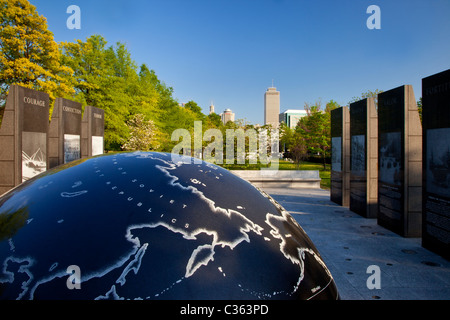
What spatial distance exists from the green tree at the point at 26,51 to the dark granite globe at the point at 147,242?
21.4 m

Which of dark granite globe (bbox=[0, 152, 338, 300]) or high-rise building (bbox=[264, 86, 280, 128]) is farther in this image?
high-rise building (bbox=[264, 86, 280, 128])

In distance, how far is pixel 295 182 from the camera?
18.1 metres

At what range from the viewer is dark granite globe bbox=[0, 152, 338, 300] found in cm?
121

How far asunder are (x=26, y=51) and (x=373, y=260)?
25.6 meters

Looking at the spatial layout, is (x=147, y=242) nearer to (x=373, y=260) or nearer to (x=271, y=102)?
(x=373, y=260)

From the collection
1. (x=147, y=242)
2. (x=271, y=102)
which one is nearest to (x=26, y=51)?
(x=147, y=242)

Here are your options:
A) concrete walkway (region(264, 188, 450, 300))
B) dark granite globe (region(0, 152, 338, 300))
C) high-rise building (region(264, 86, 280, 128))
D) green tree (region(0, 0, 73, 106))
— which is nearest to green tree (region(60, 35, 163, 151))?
green tree (region(0, 0, 73, 106))

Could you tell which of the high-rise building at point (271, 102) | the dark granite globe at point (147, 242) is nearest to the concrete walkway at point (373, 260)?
the dark granite globe at point (147, 242)

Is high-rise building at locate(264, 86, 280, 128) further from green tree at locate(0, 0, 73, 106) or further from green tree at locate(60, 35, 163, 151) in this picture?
green tree at locate(0, 0, 73, 106)

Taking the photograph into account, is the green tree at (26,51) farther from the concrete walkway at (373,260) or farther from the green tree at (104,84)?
the concrete walkway at (373,260)

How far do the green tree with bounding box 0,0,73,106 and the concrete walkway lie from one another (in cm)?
2021

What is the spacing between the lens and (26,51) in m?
20.4
